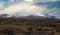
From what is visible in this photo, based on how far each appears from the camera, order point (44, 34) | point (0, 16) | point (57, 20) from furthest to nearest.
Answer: point (0, 16) < point (57, 20) < point (44, 34)

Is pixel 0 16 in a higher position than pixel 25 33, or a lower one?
higher

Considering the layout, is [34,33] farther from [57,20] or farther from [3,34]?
[57,20]

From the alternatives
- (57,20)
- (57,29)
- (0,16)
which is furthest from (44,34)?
(0,16)

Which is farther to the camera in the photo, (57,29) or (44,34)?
(57,29)

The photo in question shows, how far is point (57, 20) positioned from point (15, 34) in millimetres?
25970

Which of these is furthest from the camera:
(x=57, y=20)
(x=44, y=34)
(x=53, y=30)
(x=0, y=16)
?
(x=0, y=16)

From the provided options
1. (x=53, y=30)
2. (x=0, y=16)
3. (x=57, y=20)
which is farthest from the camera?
(x=0, y=16)

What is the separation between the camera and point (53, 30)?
55875mm

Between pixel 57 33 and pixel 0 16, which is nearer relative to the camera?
pixel 57 33

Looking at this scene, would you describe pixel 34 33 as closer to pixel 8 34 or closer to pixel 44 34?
pixel 44 34

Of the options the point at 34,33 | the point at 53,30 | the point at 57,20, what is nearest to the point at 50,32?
the point at 53,30

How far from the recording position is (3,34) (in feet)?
179

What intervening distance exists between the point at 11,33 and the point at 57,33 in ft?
50.8

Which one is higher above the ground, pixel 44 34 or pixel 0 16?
pixel 0 16
